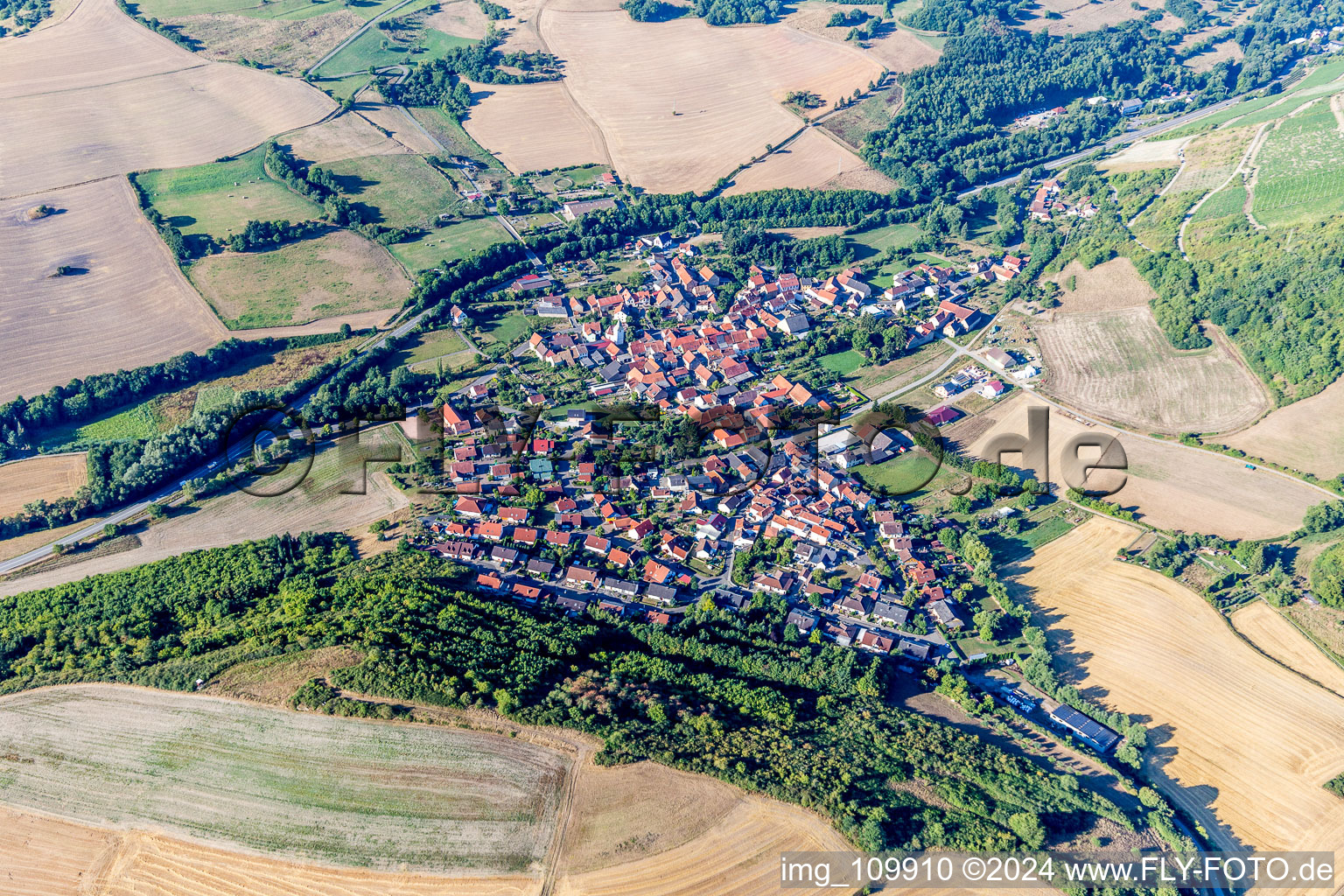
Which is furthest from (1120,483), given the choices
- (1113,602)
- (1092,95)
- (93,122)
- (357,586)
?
(93,122)

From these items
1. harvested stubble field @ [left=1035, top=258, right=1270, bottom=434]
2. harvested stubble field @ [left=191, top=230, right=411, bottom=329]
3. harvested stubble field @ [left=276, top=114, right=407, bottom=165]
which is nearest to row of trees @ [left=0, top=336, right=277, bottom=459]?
harvested stubble field @ [left=191, top=230, right=411, bottom=329]

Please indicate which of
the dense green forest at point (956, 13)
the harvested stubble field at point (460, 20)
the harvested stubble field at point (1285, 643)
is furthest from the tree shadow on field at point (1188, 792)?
the harvested stubble field at point (460, 20)

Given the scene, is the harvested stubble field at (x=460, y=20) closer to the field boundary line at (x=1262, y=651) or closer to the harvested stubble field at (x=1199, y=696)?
the harvested stubble field at (x=1199, y=696)

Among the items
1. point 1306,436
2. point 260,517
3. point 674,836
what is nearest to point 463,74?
point 260,517

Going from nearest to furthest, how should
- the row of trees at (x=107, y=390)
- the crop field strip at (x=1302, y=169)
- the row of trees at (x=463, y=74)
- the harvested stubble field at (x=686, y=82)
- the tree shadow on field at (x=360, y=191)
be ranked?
the row of trees at (x=107, y=390) → the crop field strip at (x=1302, y=169) → the tree shadow on field at (x=360, y=191) → the harvested stubble field at (x=686, y=82) → the row of trees at (x=463, y=74)

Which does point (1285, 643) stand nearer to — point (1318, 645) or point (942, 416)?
point (1318, 645)

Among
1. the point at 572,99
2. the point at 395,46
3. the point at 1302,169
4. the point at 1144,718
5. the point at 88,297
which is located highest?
the point at 395,46
